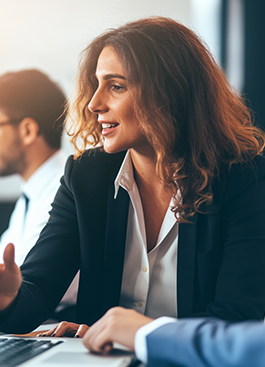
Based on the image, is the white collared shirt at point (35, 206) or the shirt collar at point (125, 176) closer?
the shirt collar at point (125, 176)

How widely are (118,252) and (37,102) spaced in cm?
147

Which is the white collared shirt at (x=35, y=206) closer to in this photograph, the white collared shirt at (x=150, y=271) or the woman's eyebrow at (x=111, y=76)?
the white collared shirt at (x=150, y=271)

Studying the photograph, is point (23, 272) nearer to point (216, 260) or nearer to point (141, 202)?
point (141, 202)

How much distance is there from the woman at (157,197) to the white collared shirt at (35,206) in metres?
0.68

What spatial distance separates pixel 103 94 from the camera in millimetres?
1081

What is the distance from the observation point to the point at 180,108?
109cm

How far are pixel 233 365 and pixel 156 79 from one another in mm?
801

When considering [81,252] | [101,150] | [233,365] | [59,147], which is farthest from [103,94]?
[59,147]

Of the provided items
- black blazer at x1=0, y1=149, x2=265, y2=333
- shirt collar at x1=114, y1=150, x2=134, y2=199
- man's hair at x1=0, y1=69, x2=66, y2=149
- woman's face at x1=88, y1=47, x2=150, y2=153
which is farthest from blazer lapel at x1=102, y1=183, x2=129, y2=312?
man's hair at x1=0, y1=69, x2=66, y2=149

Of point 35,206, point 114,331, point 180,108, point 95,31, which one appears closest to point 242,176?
point 180,108

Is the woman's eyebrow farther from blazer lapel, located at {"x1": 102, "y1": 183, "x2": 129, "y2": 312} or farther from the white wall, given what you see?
the white wall

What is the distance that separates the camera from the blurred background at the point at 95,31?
98.6 inches

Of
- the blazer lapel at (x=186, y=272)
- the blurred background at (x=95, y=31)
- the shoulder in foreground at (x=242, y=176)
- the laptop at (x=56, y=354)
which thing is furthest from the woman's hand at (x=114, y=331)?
the blurred background at (x=95, y=31)

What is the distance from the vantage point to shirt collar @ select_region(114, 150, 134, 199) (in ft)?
3.67
